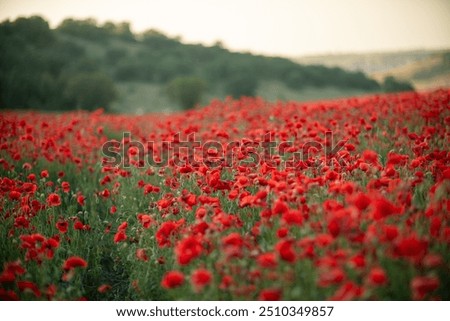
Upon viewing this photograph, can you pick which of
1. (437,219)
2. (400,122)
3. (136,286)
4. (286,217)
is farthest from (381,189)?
(400,122)

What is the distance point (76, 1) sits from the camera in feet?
17.0

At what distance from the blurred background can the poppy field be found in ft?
4.42

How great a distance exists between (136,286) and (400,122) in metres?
4.60

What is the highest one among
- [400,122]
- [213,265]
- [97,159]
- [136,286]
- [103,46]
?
[103,46]

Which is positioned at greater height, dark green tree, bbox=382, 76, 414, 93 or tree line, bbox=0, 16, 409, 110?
tree line, bbox=0, 16, 409, 110

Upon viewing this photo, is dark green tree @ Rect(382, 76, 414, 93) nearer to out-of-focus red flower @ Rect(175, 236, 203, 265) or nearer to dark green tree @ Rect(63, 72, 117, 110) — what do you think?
dark green tree @ Rect(63, 72, 117, 110)

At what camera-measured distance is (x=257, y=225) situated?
9.25 feet

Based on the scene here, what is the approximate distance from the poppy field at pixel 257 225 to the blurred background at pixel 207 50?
1.35 m

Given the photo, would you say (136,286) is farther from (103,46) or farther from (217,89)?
(103,46)

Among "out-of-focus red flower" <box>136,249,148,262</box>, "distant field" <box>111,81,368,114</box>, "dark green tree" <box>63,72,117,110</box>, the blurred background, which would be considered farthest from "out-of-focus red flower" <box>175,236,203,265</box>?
"distant field" <box>111,81,368,114</box>

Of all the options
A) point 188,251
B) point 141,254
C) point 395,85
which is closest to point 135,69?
point 395,85

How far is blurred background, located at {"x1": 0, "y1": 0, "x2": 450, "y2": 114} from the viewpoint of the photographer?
5.05 m

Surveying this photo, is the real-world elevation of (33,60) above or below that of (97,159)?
above

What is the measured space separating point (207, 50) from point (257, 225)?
110 ft
